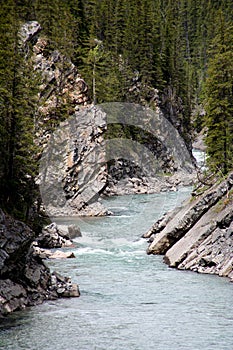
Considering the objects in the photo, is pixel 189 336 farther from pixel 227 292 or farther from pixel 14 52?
pixel 14 52

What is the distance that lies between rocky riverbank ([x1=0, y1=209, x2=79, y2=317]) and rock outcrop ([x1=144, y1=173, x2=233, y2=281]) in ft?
21.9

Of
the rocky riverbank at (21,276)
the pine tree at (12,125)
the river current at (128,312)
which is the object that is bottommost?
the river current at (128,312)

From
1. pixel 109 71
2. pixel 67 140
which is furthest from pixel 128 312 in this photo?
pixel 109 71

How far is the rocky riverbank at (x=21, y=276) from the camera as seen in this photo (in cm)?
1664

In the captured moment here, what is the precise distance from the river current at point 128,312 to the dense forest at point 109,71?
5116mm

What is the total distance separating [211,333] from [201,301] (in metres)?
3.58

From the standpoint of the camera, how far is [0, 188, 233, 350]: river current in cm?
1383

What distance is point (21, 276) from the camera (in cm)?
1792

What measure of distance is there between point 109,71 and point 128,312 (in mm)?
57776

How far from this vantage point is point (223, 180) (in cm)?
2736

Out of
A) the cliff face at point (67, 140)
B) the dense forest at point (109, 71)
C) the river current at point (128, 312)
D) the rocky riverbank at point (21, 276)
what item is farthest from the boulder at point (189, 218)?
the cliff face at point (67, 140)

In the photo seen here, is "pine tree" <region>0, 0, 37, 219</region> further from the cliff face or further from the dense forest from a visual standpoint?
the cliff face

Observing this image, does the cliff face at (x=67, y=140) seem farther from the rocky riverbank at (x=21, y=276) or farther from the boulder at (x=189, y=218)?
the rocky riverbank at (x=21, y=276)

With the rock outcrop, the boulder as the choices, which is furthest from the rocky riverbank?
the boulder
